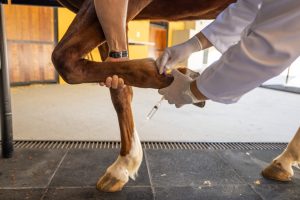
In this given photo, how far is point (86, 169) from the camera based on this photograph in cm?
127

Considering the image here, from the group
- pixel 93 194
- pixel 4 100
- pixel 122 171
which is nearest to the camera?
pixel 93 194

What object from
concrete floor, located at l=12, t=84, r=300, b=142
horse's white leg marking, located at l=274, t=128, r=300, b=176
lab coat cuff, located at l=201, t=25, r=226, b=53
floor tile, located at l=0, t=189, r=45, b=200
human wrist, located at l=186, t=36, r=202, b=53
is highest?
lab coat cuff, located at l=201, t=25, r=226, b=53

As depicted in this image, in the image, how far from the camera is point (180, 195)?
106cm

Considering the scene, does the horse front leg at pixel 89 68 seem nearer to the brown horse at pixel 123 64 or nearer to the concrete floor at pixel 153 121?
the brown horse at pixel 123 64

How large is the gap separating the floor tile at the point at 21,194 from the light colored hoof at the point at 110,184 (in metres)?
0.24

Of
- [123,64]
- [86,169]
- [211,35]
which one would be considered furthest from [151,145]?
[123,64]

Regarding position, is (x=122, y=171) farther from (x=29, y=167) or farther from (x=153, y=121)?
(x=153, y=121)

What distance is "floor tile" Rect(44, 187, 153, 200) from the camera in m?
1.02

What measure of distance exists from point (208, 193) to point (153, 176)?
10.6 inches

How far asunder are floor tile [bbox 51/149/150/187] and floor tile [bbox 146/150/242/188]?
0.24 feet

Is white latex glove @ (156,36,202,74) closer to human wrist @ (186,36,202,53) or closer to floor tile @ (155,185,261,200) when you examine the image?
human wrist @ (186,36,202,53)

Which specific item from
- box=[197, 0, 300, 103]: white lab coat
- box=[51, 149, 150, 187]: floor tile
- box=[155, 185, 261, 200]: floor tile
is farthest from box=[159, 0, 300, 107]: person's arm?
box=[51, 149, 150, 187]: floor tile

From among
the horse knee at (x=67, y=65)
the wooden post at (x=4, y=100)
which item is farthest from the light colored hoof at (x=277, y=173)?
the wooden post at (x=4, y=100)

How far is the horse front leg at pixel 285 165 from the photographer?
1243mm
